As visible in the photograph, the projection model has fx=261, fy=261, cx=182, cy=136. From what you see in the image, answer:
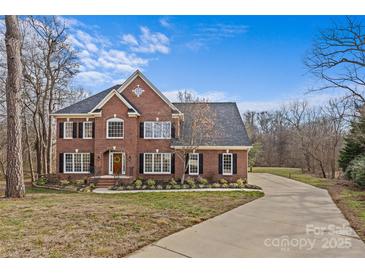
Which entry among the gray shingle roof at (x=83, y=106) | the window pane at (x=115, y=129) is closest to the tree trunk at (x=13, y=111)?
the window pane at (x=115, y=129)

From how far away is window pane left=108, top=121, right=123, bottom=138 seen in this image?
17.0 m

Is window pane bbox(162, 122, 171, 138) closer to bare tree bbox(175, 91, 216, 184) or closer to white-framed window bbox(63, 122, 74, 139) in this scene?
bare tree bbox(175, 91, 216, 184)

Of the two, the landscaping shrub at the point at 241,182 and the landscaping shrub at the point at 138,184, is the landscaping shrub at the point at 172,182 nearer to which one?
the landscaping shrub at the point at 138,184

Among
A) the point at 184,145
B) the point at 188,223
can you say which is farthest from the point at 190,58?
the point at 184,145

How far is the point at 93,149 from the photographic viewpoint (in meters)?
17.4

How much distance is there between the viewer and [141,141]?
17.4 metres

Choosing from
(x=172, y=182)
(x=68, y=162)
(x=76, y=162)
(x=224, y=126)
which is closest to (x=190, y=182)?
(x=172, y=182)

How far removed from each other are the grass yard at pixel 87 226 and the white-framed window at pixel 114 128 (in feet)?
26.4

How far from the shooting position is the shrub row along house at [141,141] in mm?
16859

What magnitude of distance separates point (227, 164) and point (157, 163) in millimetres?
4594

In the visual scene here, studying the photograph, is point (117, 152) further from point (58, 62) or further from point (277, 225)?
point (277, 225)

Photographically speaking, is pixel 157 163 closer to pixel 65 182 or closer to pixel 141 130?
pixel 141 130

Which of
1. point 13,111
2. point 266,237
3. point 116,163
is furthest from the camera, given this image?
point 116,163

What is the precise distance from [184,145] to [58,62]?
13.0 m
